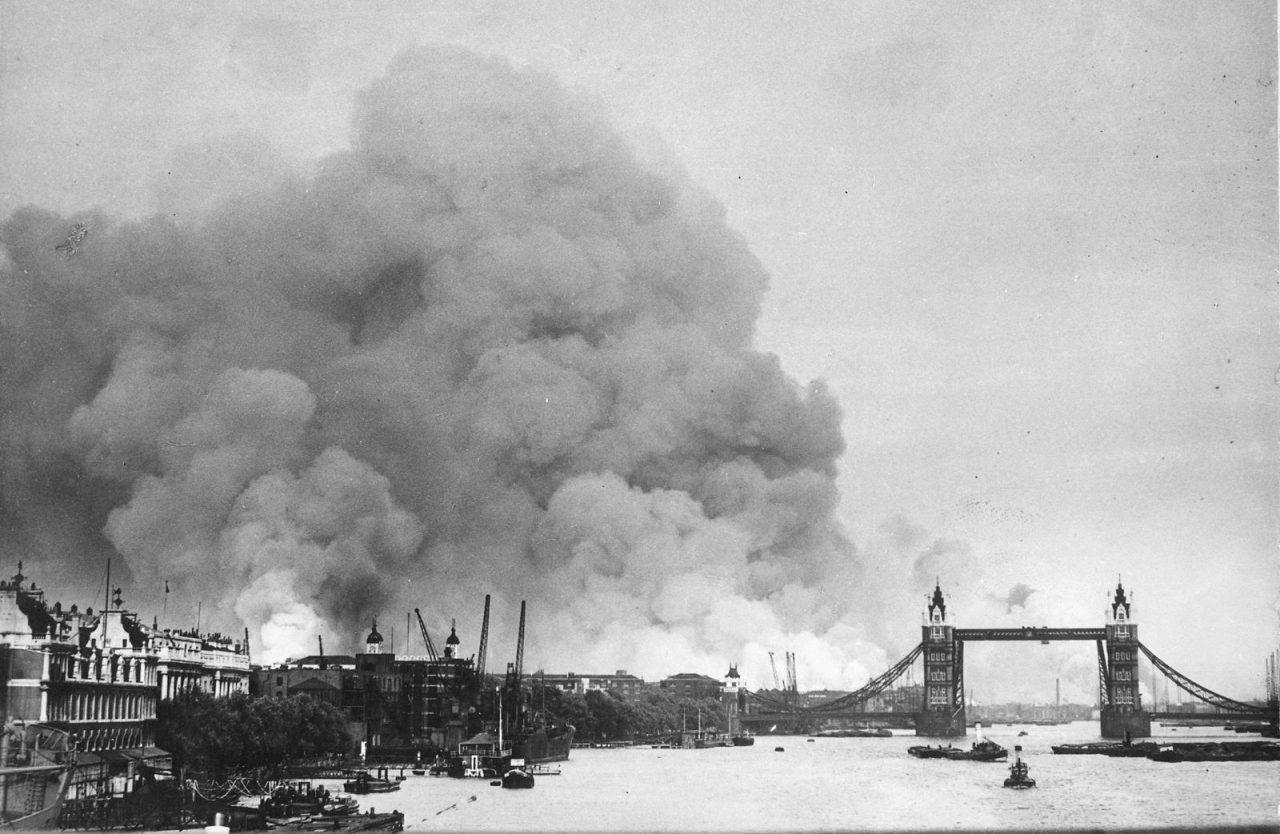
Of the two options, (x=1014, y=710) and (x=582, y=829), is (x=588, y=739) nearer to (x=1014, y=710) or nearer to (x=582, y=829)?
(x=582, y=829)

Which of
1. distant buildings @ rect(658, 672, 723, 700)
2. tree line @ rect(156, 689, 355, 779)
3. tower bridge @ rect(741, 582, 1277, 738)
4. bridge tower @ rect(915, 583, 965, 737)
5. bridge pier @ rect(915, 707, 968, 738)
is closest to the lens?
tree line @ rect(156, 689, 355, 779)

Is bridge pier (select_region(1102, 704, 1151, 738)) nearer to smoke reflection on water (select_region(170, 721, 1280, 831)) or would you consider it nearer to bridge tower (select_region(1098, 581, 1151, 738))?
bridge tower (select_region(1098, 581, 1151, 738))

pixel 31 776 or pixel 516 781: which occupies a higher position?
pixel 31 776

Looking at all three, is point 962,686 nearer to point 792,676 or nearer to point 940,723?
point 940,723

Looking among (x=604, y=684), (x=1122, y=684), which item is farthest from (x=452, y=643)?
(x=1122, y=684)

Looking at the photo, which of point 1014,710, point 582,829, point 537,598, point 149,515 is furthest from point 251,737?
point 1014,710

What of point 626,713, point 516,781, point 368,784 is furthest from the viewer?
point 626,713

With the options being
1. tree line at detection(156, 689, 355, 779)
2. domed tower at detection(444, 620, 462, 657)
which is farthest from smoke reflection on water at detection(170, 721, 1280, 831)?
domed tower at detection(444, 620, 462, 657)

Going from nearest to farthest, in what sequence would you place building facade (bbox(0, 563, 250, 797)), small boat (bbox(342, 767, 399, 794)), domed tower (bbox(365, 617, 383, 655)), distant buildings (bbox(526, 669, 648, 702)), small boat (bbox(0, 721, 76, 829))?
small boat (bbox(0, 721, 76, 829)) < building facade (bbox(0, 563, 250, 797)) < small boat (bbox(342, 767, 399, 794)) < domed tower (bbox(365, 617, 383, 655)) < distant buildings (bbox(526, 669, 648, 702))
